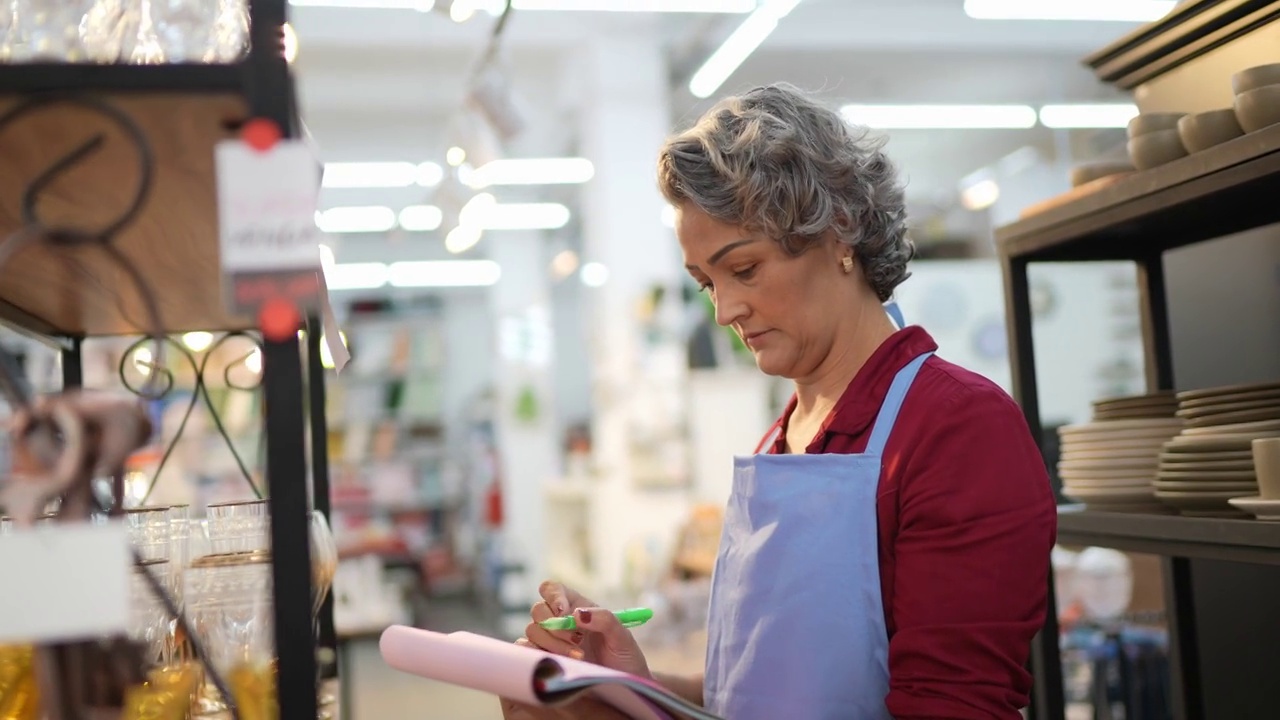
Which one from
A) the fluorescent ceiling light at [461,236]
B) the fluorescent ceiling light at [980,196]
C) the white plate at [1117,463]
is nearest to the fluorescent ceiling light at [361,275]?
the fluorescent ceiling light at [461,236]

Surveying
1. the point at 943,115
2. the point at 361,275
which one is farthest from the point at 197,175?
the point at 361,275

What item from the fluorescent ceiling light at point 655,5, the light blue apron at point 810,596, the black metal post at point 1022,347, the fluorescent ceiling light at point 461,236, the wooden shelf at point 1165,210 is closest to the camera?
the light blue apron at point 810,596

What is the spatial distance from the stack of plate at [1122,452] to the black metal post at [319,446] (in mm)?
1391

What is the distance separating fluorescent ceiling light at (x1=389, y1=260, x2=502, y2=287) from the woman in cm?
1370

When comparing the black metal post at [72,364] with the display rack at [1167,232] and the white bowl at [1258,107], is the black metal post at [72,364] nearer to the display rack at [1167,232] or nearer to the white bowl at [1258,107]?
the display rack at [1167,232]

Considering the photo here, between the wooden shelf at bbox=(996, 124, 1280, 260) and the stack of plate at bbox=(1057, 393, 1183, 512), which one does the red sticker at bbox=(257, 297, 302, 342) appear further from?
the stack of plate at bbox=(1057, 393, 1183, 512)

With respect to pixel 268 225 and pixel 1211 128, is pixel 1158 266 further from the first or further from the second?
pixel 268 225

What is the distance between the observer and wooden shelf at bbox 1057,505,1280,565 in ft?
5.39

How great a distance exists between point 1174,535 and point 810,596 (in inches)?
27.5

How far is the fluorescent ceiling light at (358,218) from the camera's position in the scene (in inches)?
475

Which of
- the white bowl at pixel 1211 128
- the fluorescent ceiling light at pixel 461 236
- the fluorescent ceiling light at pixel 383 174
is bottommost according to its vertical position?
the white bowl at pixel 1211 128

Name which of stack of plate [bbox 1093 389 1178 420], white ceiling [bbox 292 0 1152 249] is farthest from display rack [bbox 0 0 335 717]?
white ceiling [bbox 292 0 1152 249]

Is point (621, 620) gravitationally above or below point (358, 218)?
below

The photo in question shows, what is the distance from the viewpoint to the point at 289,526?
0.92 meters
